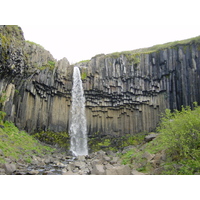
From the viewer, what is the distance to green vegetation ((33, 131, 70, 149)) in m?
24.6

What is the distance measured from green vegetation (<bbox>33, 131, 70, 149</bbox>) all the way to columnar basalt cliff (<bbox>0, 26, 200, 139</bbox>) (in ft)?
4.05

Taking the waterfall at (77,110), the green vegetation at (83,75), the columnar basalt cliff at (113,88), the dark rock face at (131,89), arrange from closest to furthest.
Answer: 1. the columnar basalt cliff at (113,88)
2. the dark rock face at (131,89)
3. the waterfall at (77,110)
4. the green vegetation at (83,75)

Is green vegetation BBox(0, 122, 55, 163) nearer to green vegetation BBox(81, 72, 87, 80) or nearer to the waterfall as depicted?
the waterfall

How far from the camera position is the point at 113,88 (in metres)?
30.5

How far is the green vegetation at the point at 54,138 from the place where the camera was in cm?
2460

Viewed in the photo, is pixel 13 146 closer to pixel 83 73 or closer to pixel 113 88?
pixel 83 73

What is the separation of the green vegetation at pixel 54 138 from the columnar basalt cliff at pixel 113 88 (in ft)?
4.05

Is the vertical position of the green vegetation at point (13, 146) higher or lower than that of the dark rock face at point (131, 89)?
lower

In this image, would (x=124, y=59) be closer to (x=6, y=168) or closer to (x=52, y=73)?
(x=52, y=73)

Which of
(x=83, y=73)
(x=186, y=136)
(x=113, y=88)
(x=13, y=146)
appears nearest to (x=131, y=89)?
(x=113, y=88)

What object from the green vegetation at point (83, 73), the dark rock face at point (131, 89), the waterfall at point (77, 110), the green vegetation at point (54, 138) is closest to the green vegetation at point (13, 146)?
the green vegetation at point (54, 138)

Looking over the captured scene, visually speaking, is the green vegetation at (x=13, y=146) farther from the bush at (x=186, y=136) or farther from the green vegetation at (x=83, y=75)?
the green vegetation at (x=83, y=75)

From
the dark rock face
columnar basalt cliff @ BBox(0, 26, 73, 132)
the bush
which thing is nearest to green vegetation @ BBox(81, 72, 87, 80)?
the dark rock face

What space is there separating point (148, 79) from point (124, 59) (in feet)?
17.9
